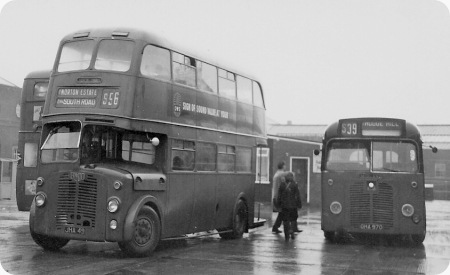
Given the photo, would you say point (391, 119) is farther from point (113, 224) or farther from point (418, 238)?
point (113, 224)

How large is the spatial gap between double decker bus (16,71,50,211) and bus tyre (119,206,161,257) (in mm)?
6627

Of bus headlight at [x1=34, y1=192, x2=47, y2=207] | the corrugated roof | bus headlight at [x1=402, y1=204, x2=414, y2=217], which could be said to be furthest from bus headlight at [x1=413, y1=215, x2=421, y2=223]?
the corrugated roof

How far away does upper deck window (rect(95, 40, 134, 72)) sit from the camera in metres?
11.2

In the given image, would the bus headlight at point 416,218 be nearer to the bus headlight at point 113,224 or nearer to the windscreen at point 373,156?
the windscreen at point 373,156

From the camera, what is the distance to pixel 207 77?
543 inches

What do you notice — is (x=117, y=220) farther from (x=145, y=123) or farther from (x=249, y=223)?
(x=249, y=223)

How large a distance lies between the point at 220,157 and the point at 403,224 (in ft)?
14.4

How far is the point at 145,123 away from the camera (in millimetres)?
11398

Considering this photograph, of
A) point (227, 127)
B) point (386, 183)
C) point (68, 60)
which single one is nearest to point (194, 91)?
point (227, 127)

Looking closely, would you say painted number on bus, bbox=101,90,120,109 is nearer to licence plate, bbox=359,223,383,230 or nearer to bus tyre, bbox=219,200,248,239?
bus tyre, bbox=219,200,248,239

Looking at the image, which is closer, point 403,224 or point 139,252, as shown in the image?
point 139,252

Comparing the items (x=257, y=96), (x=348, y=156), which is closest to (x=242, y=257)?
(x=348, y=156)

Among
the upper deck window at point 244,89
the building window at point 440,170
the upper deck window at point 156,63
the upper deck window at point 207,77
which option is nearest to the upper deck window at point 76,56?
the upper deck window at point 156,63

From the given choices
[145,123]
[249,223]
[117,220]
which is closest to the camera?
[117,220]
